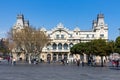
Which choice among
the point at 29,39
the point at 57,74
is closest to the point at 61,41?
the point at 29,39

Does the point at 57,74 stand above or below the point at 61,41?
below

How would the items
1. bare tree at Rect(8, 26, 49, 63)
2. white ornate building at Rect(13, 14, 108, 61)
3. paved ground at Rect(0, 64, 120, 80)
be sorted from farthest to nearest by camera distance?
white ornate building at Rect(13, 14, 108, 61) → bare tree at Rect(8, 26, 49, 63) → paved ground at Rect(0, 64, 120, 80)

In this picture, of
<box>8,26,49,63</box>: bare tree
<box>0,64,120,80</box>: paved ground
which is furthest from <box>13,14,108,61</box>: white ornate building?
<box>0,64,120,80</box>: paved ground

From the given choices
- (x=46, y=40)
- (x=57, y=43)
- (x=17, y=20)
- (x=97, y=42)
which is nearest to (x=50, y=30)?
(x=57, y=43)

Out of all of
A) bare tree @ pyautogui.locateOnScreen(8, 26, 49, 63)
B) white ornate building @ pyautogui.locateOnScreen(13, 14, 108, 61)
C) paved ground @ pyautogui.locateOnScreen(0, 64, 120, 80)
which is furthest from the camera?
white ornate building @ pyautogui.locateOnScreen(13, 14, 108, 61)

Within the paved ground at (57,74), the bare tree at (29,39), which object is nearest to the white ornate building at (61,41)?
the bare tree at (29,39)

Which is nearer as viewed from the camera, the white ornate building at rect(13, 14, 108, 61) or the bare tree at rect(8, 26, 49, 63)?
the bare tree at rect(8, 26, 49, 63)

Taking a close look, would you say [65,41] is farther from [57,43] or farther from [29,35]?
[29,35]

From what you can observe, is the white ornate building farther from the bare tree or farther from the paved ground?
the paved ground

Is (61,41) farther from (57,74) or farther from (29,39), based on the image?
(57,74)

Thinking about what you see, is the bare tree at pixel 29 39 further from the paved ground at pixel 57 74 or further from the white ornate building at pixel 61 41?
the paved ground at pixel 57 74

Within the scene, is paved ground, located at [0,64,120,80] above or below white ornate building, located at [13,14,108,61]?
below

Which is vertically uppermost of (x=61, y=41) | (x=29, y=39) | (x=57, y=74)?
(x=61, y=41)

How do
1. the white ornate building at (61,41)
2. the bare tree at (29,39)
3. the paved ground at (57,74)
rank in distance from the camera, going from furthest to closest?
the white ornate building at (61,41), the bare tree at (29,39), the paved ground at (57,74)
